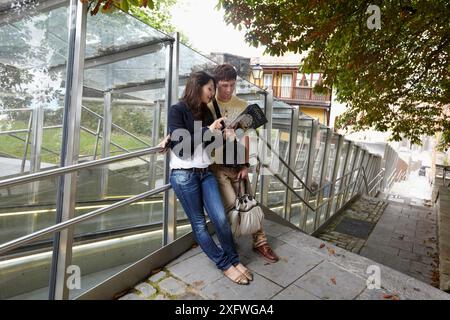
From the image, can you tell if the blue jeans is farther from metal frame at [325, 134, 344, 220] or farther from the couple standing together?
metal frame at [325, 134, 344, 220]

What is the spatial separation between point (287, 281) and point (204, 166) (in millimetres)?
1252

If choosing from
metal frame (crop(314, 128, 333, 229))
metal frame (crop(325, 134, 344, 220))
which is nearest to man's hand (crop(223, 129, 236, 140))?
metal frame (crop(314, 128, 333, 229))

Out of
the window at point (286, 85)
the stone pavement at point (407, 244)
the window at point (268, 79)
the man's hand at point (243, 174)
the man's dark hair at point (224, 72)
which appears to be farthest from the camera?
the window at point (268, 79)

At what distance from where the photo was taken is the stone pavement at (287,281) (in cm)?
240

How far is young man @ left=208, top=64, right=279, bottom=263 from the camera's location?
2.71 m

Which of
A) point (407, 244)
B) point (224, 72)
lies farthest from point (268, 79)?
point (224, 72)

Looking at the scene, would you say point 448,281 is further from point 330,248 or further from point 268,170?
point 268,170

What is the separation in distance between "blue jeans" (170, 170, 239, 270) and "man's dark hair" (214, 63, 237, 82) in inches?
34.9

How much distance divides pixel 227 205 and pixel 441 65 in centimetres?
504

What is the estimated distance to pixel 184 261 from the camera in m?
2.82

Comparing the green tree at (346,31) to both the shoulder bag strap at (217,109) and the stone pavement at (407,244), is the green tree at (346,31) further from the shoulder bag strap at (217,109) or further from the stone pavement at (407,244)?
the stone pavement at (407,244)

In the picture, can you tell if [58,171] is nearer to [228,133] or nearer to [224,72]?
[228,133]

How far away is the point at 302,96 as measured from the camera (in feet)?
81.0

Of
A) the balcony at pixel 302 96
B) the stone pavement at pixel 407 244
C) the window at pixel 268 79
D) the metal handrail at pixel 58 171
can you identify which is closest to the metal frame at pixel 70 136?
the metal handrail at pixel 58 171
